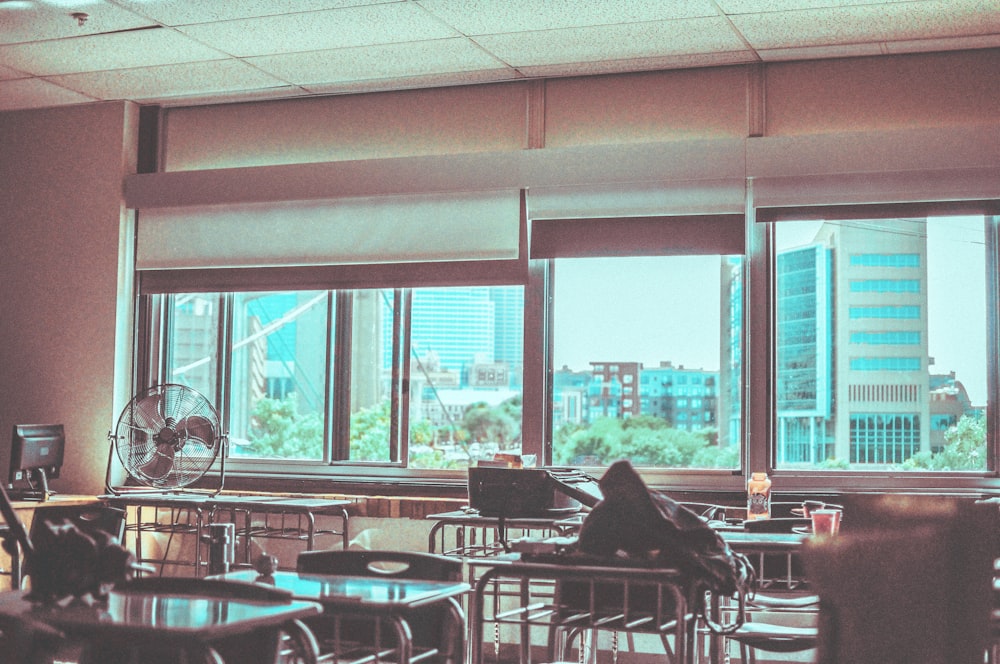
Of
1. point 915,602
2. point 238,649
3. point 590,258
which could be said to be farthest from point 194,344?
point 915,602

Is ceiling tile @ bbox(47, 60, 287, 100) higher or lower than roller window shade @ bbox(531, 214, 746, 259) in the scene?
higher

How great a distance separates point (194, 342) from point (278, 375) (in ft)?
1.96

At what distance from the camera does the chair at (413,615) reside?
2.57 m

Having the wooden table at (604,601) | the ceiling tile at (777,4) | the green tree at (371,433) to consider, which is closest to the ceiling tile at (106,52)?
the green tree at (371,433)

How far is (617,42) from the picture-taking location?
5.23m

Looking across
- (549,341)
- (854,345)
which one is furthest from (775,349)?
(549,341)

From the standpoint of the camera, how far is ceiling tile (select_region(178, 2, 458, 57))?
4.95 meters

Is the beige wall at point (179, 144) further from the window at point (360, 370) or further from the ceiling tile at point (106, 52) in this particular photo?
the ceiling tile at point (106, 52)

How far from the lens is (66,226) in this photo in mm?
6469

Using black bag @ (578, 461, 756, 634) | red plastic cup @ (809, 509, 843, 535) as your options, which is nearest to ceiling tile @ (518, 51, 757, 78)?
red plastic cup @ (809, 509, 843, 535)

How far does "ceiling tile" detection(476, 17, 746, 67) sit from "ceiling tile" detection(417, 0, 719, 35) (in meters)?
0.08

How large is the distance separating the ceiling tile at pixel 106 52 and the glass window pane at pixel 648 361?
7.09 feet

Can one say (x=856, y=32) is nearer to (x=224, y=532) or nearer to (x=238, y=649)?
(x=224, y=532)

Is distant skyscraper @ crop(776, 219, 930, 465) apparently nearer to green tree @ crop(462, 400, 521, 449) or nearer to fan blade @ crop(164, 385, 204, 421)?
green tree @ crop(462, 400, 521, 449)
